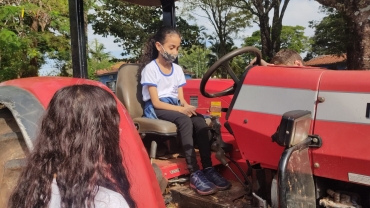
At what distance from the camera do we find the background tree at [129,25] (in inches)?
544

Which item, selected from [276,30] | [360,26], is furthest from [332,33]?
[360,26]

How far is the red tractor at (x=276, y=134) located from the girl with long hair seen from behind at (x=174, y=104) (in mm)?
167

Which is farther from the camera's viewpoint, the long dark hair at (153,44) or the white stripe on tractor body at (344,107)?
the long dark hair at (153,44)

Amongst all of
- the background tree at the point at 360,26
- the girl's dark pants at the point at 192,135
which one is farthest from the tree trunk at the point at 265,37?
the girl's dark pants at the point at 192,135

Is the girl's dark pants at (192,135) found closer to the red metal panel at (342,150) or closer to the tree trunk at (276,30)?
the red metal panel at (342,150)

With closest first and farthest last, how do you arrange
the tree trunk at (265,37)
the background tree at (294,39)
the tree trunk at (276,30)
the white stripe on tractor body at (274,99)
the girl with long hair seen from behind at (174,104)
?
the white stripe on tractor body at (274,99) < the girl with long hair seen from behind at (174,104) < the tree trunk at (265,37) < the tree trunk at (276,30) < the background tree at (294,39)

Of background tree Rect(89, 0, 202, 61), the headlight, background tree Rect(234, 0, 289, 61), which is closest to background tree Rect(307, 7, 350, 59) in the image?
background tree Rect(234, 0, 289, 61)

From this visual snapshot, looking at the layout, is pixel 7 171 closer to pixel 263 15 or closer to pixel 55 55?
pixel 55 55

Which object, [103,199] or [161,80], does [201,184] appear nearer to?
[161,80]

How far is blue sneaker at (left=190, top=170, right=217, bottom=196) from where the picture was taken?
7.25 ft

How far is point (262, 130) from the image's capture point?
72.9 inches

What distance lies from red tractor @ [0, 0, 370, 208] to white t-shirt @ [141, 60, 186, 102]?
71 cm

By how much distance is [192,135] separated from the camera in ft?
8.45

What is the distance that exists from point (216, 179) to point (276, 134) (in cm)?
95
